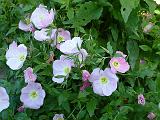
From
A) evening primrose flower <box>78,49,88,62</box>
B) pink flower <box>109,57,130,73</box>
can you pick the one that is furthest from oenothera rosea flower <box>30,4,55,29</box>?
pink flower <box>109,57,130,73</box>

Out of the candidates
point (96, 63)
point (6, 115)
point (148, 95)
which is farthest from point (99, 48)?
point (6, 115)

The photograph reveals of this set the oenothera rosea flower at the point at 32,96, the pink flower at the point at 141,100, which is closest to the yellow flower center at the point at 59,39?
the oenothera rosea flower at the point at 32,96

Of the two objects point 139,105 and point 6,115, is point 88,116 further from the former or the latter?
point 6,115

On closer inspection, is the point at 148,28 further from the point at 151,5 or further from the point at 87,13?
the point at 87,13

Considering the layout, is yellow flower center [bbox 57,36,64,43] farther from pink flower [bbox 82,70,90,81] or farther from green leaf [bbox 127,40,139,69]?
green leaf [bbox 127,40,139,69]

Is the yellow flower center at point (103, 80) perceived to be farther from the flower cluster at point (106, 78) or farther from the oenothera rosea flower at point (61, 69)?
the oenothera rosea flower at point (61, 69)

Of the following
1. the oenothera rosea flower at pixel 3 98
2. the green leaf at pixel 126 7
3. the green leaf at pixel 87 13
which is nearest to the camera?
the oenothera rosea flower at pixel 3 98

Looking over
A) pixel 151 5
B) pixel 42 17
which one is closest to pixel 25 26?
pixel 42 17
